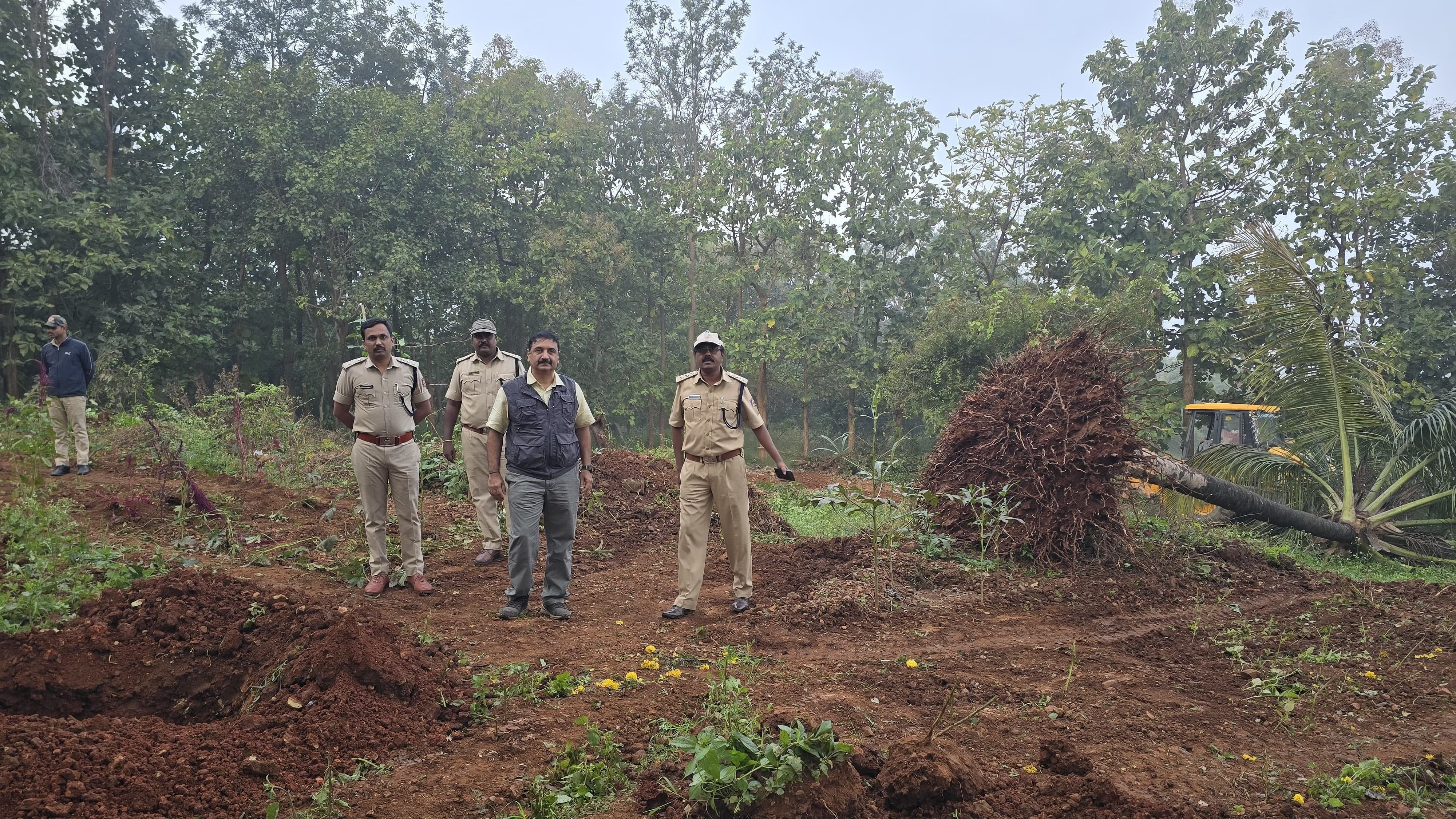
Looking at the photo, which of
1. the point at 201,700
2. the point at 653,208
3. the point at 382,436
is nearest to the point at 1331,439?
the point at 382,436

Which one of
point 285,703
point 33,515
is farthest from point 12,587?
point 285,703

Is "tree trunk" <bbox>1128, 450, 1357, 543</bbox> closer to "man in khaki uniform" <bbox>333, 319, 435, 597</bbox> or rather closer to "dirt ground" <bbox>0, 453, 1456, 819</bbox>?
"dirt ground" <bbox>0, 453, 1456, 819</bbox>

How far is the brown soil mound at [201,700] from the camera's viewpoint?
109 inches

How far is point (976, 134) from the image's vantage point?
877 inches

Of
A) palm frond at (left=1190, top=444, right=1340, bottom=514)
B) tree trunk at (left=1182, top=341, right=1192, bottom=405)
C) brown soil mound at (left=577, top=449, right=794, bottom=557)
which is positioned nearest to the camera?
brown soil mound at (left=577, top=449, right=794, bottom=557)

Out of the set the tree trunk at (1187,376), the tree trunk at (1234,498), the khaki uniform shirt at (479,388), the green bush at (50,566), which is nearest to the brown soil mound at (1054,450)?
the tree trunk at (1234,498)

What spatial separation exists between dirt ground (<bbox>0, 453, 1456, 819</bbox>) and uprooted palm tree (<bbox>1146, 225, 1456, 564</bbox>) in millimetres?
3530

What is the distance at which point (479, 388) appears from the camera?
6.68 m

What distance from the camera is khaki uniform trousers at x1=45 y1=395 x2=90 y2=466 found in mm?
9266

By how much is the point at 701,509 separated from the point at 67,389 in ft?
25.5

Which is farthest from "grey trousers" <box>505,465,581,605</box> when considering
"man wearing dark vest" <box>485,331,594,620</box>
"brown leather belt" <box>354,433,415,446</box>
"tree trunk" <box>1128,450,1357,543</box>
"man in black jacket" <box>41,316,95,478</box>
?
"man in black jacket" <box>41,316,95,478</box>

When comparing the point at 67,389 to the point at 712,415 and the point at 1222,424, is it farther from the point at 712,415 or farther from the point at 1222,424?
the point at 1222,424

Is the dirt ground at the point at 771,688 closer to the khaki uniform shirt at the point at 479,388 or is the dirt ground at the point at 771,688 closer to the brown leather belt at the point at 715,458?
the brown leather belt at the point at 715,458

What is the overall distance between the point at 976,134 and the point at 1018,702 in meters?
20.6
